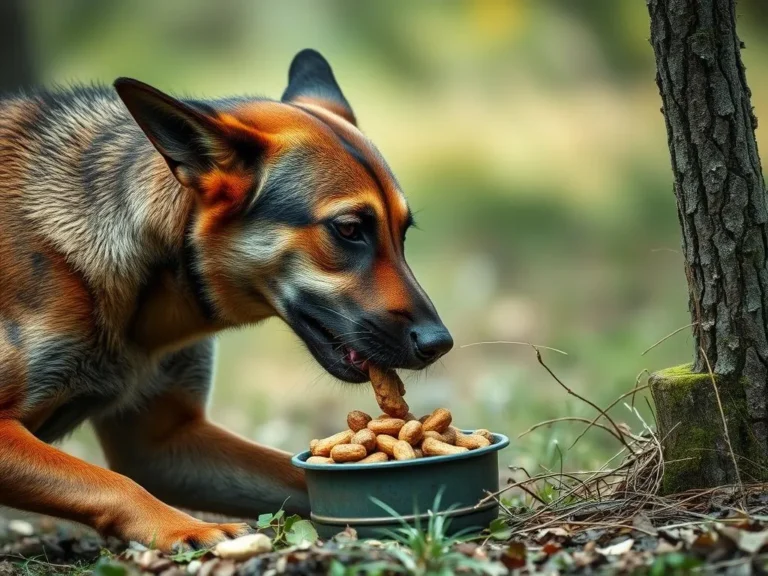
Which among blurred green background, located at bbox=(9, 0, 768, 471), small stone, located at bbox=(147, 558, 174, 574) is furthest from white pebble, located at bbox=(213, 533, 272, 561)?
blurred green background, located at bbox=(9, 0, 768, 471)

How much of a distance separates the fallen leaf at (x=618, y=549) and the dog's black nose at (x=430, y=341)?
927 millimetres

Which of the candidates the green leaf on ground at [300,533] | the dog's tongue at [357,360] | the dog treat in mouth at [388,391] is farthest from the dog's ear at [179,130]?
the green leaf on ground at [300,533]

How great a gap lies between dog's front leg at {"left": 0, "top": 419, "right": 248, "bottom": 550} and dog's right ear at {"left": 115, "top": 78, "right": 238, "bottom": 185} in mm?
1195

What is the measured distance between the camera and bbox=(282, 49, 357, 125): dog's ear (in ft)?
16.6

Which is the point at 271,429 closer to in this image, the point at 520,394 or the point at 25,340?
the point at 520,394

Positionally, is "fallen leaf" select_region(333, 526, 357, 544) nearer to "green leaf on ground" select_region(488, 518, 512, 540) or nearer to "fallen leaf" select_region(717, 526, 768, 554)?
"green leaf on ground" select_region(488, 518, 512, 540)

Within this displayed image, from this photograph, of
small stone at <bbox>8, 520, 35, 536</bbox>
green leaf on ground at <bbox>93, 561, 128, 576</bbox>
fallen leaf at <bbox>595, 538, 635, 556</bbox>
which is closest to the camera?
green leaf on ground at <bbox>93, 561, 128, 576</bbox>

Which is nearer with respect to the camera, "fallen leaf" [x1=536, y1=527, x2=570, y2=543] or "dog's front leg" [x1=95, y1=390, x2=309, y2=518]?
"fallen leaf" [x1=536, y1=527, x2=570, y2=543]

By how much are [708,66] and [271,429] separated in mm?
5226

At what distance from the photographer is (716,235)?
3803 millimetres

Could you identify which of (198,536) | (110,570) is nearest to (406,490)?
(198,536)

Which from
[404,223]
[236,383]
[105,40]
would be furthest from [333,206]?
[105,40]

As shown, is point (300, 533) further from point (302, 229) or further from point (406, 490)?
point (302, 229)

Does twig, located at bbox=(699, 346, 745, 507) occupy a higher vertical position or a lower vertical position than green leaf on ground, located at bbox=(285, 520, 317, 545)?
higher
